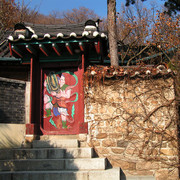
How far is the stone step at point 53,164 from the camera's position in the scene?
17.1ft

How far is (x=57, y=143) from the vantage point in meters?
5.95

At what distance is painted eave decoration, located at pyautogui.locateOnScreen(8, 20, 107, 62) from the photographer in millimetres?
6172

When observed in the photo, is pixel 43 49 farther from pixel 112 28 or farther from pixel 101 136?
pixel 101 136

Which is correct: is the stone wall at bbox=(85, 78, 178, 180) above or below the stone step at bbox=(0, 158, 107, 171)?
above

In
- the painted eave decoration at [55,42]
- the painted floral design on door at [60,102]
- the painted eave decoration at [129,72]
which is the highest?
the painted eave decoration at [55,42]

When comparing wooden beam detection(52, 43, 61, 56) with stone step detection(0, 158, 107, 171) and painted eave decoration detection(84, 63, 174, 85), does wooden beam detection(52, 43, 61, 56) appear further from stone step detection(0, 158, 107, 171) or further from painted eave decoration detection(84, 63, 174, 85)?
stone step detection(0, 158, 107, 171)

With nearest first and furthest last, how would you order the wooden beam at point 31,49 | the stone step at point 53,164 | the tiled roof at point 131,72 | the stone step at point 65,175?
1. the stone step at point 65,175
2. the stone step at point 53,164
3. the tiled roof at point 131,72
4. the wooden beam at point 31,49

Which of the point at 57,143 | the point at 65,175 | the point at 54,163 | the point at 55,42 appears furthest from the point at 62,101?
the point at 65,175

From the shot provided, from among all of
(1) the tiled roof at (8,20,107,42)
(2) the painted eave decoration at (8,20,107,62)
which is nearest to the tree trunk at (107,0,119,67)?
(2) the painted eave decoration at (8,20,107,62)

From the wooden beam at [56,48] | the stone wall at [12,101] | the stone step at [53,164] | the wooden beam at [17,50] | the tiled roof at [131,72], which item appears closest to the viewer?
the stone step at [53,164]

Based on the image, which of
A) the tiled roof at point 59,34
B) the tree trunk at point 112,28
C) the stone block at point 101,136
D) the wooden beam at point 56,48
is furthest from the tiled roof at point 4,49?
the stone block at point 101,136

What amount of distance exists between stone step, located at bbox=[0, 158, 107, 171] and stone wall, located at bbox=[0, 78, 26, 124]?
2.19 metres

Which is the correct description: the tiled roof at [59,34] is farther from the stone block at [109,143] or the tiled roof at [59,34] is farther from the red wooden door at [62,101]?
the stone block at [109,143]

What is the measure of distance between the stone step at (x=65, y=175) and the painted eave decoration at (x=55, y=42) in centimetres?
313
